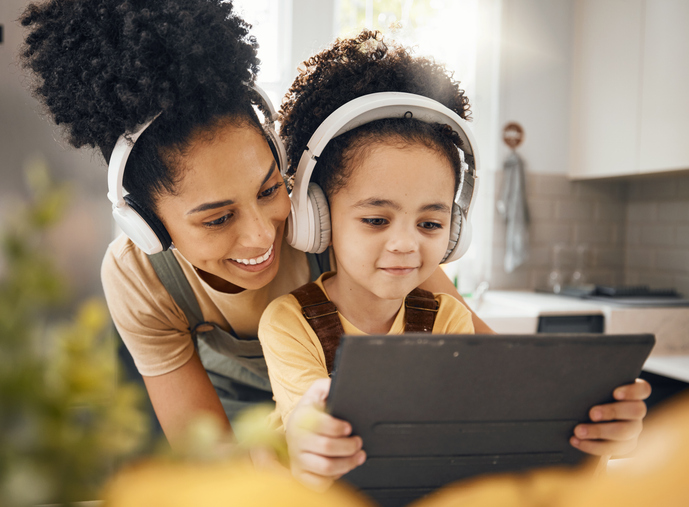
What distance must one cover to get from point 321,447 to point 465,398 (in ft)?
0.58

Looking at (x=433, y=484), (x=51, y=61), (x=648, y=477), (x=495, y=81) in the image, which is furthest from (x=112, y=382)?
(x=495, y=81)

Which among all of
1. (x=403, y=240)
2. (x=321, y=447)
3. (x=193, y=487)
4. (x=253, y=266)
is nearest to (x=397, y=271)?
(x=403, y=240)

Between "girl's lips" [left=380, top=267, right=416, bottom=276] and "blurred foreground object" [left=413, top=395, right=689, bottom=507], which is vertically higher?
"girl's lips" [left=380, top=267, right=416, bottom=276]

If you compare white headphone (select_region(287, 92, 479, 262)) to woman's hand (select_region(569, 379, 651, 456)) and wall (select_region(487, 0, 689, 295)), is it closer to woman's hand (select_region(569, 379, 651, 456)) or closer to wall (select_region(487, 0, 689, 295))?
woman's hand (select_region(569, 379, 651, 456))

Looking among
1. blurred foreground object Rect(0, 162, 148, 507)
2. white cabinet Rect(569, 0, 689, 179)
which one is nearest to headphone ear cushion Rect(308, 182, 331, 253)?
blurred foreground object Rect(0, 162, 148, 507)

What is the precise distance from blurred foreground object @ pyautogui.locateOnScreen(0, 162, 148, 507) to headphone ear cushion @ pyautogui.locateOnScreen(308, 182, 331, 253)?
766mm

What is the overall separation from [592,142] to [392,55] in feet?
7.04

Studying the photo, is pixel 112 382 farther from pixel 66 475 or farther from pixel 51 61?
pixel 51 61

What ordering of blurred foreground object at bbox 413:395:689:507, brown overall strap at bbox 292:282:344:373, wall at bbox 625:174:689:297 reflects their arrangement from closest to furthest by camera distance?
blurred foreground object at bbox 413:395:689:507
brown overall strap at bbox 292:282:344:373
wall at bbox 625:174:689:297

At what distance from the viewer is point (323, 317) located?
1011 mm

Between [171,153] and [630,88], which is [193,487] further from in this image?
[630,88]

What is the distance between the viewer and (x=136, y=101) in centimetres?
78

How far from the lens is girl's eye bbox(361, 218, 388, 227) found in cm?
94

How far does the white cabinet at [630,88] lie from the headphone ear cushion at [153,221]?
2243mm
